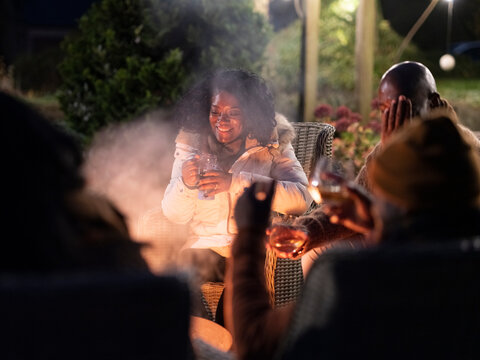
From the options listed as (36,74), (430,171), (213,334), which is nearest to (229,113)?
(213,334)

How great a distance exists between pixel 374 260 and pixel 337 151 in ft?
17.9

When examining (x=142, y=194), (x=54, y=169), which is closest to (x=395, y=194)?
(x=54, y=169)

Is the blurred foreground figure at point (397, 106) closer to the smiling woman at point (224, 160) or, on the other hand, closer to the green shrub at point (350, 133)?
the smiling woman at point (224, 160)

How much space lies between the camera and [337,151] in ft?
21.4

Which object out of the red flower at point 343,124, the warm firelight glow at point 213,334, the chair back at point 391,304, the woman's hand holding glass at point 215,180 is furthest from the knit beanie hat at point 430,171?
the red flower at point 343,124

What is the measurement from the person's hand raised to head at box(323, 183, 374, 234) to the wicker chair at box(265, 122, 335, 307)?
1.51m

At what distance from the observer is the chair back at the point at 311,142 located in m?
3.67

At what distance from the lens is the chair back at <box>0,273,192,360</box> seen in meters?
1.08

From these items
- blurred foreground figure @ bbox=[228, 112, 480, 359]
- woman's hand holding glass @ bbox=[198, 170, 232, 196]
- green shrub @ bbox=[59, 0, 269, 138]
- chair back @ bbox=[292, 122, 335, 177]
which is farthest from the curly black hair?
green shrub @ bbox=[59, 0, 269, 138]

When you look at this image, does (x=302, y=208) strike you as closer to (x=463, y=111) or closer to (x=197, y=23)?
(x=197, y=23)

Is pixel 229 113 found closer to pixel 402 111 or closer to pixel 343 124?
pixel 402 111

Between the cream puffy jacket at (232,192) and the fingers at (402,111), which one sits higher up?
the fingers at (402,111)

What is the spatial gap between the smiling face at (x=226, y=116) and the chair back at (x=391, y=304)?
217 centimetres

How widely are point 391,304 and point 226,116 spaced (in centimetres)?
229
